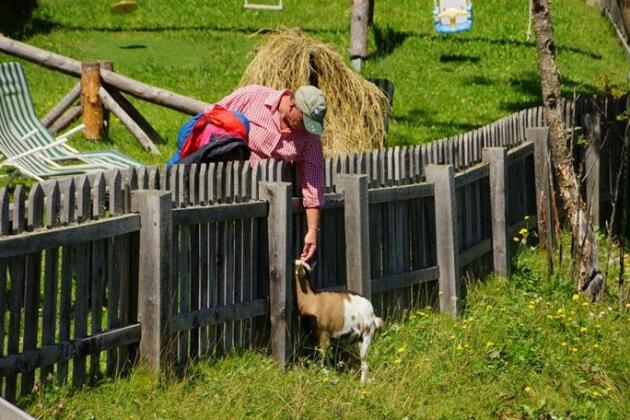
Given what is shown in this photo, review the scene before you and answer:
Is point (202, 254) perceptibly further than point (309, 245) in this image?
No

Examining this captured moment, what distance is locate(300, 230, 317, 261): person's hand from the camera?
296 inches

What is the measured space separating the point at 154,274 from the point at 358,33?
34.4 feet

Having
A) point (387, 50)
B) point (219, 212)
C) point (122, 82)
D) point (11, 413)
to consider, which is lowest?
point (11, 413)

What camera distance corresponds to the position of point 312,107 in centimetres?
737

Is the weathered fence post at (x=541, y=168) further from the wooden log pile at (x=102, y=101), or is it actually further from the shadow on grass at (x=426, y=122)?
the shadow on grass at (x=426, y=122)

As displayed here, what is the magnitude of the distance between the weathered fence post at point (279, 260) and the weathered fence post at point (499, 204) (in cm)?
340

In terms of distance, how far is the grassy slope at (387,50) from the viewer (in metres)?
17.3

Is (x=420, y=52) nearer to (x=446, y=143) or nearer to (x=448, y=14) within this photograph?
(x=448, y=14)

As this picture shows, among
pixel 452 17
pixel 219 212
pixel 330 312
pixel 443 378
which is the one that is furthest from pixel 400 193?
pixel 452 17

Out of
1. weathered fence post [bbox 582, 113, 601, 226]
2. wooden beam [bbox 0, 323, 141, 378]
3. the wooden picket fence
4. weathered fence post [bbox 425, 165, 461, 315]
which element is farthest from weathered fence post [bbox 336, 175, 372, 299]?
Answer: weathered fence post [bbox 582, 113, 601, 226]

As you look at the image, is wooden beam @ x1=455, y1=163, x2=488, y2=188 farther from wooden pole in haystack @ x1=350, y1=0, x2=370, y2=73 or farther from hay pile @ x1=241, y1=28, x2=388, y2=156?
wooden pole in haystack @ x1=350, y1=0, x2=370, y2=73

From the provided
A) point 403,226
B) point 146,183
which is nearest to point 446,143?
point 403,226

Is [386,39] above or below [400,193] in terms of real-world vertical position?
above

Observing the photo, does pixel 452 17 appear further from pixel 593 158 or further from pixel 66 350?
pixel 66 350
